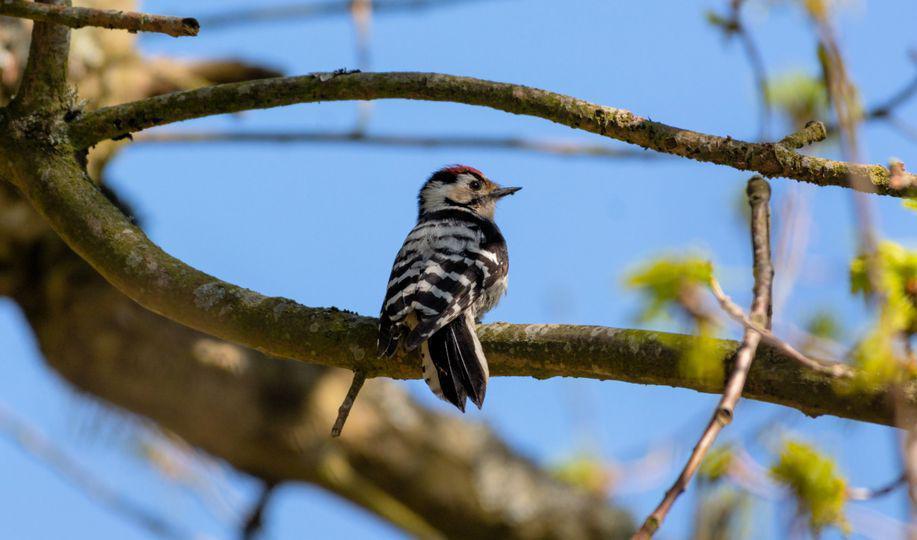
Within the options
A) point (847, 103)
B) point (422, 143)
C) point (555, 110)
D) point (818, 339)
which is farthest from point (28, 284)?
point (847, 103)

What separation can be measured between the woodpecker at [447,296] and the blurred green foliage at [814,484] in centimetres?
102

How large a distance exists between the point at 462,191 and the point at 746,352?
3839mm

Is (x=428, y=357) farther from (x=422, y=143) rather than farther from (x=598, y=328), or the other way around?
(x=422, y=143)

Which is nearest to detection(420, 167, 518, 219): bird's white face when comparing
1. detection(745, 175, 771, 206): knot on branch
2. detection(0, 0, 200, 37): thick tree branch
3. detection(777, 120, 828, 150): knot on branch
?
detection(745, 175, 771, 206): knot on branch

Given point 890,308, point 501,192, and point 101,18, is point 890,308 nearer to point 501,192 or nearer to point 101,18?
point 101,18

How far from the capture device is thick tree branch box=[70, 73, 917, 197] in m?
2.88

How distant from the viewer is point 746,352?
8.38 ft

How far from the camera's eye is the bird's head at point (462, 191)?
6180mm

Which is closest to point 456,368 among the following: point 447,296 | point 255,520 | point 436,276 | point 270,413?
point 447,296

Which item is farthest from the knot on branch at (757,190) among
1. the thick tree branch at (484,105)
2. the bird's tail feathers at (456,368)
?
A: the bird's tail feathers at (456,368)

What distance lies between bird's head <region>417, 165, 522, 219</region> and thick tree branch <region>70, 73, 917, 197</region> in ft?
8.85

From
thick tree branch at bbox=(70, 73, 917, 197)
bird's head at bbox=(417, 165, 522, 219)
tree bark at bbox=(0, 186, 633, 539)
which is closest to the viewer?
thick tree branch at bbox=(70, 73, 917, 197)

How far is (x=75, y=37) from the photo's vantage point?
19.3 feet

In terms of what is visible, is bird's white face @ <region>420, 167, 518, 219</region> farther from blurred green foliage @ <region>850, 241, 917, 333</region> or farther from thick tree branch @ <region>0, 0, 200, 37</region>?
blurred green foliage @ <region>850, 241, 917, 333</region>
